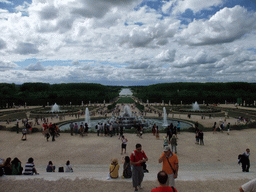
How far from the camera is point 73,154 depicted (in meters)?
11.6

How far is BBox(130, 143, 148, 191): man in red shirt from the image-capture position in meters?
5.27

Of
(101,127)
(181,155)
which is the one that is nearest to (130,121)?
(101,127)

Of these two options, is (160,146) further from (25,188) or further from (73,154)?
(25,188)

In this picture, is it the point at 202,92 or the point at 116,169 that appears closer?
the point at 116,169

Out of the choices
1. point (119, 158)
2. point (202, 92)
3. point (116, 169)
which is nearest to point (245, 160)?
point (116, 169)

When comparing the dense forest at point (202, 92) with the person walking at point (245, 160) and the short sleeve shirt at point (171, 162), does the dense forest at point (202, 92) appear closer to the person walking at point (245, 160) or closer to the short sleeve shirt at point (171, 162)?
the person walking at point (245, 160)

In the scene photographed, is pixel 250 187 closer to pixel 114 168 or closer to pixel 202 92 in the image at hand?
pixel 114 168

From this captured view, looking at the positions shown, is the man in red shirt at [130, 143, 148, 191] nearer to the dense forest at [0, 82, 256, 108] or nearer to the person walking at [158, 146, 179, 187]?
the person walking at [158, 146, 179, 187]

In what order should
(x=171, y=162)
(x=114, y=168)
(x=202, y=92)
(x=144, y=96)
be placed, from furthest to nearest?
(x=144, y=96) < (x=202, y=92) < (x=114, y=168) < (x=171, y=162)

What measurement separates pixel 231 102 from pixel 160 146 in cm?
7151

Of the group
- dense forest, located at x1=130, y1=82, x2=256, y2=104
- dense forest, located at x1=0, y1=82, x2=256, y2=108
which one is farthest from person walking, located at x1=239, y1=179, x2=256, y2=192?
dense forest, located at x1=130, y1=82, x2=256, y2=104

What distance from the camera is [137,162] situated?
204 inches

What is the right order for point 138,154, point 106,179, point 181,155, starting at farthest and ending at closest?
point 181,155 < point 106,179 < point 138,154

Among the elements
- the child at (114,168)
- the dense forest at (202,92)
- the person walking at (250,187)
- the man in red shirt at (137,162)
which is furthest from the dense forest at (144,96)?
the person walking at (250,187)
